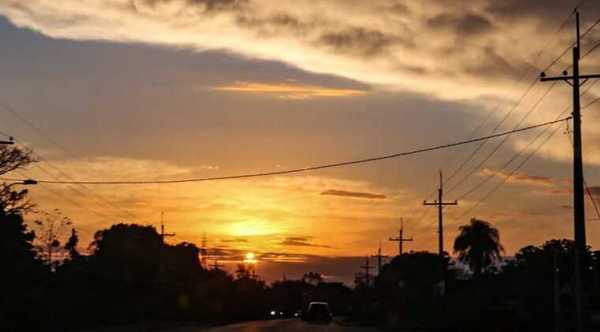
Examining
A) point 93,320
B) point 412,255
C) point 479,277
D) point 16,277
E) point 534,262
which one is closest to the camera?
point 16,277

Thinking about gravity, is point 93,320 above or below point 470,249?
below

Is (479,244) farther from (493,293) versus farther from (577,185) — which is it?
(577,185)

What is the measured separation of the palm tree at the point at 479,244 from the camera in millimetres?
108875

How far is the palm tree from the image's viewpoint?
10888 cm

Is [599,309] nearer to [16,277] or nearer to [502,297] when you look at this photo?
[502,297]

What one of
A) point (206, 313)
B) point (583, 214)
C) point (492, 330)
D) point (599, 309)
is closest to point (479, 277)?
point (206, 313)

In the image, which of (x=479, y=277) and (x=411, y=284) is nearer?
(x=479, y=277)

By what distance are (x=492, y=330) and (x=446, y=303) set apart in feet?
86.8

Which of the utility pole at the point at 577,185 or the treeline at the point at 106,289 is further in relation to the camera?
the treeline at the point at 106,289

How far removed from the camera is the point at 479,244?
109 meters

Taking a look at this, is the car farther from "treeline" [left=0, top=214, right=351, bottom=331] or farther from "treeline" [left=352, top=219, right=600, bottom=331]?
"treeline" [left=0, top=214, right=351, bottom=331]

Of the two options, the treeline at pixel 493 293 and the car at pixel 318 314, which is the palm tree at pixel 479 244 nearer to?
the treeline at pixel 493 293

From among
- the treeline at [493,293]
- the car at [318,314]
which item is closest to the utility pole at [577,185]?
the treeline at [493,293]

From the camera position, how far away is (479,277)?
102 metres
